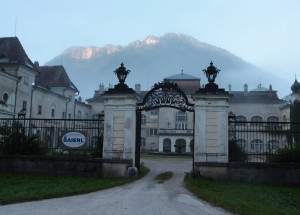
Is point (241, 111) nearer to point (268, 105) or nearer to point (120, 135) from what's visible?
point (268, 105)

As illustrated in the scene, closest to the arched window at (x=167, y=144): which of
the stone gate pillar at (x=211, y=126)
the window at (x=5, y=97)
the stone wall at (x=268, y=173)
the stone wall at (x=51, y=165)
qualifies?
the window at (x=5, y=97)

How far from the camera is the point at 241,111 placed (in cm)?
6425

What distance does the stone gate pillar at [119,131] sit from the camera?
49.0 feet

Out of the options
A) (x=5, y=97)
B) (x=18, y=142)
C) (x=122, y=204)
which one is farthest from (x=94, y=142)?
(x=5, y=97)

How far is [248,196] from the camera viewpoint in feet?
35.3

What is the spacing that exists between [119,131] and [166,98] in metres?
2.27

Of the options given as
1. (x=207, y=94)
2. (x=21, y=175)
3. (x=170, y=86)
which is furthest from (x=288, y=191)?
(x=21, y=175)

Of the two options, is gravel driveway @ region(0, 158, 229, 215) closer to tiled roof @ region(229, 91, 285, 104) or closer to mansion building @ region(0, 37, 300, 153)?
mansion building @ region(0, 37, 300, 153)

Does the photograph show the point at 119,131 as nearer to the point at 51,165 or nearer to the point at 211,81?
the point at 51,165

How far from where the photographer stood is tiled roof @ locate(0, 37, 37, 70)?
4134 cm

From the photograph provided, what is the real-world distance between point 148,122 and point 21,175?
4986 cm

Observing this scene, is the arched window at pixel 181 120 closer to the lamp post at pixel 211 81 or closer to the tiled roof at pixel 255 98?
the tiled roof at pixel 255 98

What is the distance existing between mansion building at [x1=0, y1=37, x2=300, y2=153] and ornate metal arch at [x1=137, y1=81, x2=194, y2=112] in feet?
57.2

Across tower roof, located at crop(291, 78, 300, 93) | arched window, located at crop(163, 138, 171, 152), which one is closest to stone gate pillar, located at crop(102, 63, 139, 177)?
arched window, located at crop(163, 138, 171, 152)
